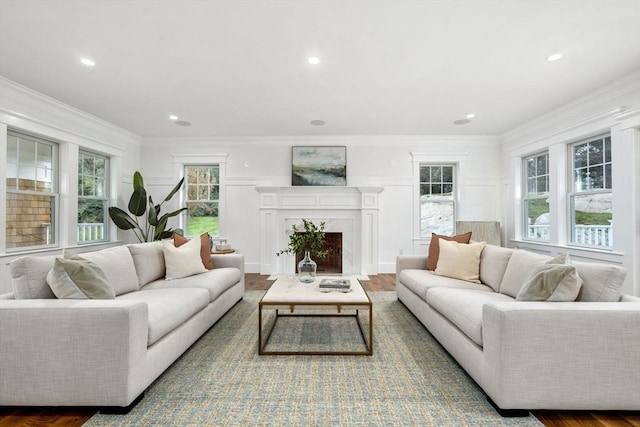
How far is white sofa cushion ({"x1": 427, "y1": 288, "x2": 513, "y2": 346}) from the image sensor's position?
1.92 metres

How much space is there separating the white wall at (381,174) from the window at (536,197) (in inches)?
20.1

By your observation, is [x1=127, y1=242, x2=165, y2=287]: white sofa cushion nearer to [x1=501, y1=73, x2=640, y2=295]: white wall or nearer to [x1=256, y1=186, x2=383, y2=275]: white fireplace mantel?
[x1=256, y1=186, x2=383, y2=275]: white fireplace mantel

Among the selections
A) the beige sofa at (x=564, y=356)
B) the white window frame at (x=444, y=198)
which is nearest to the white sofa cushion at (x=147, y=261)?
the beige sofa at (x=564, y=356)

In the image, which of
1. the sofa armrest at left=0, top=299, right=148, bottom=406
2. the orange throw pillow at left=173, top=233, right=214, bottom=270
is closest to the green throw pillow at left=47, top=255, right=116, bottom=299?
the sofa armrest at left=0, top=299, right=148, bottom=406

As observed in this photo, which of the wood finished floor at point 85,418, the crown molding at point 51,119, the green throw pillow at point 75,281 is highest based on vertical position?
the crown molding at point 51,119

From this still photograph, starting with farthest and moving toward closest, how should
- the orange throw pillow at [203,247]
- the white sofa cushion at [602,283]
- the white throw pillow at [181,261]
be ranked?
the orange throw pillow at [203,247], the white throw pillow at [181,261], the white sofa cushion at [602,283]

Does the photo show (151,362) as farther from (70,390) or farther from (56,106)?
(56,106)

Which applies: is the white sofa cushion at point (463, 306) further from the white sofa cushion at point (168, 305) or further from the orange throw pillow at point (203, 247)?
the orange throw pillow at point (203, 247)

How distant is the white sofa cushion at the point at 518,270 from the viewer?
2452 mm

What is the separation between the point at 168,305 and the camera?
2.18 meters

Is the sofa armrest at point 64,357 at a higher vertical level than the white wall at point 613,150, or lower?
lower

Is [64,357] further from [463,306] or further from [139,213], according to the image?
[139,213]

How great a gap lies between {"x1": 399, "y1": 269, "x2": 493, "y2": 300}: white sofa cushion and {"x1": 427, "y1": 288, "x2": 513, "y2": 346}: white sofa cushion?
0.53 feet

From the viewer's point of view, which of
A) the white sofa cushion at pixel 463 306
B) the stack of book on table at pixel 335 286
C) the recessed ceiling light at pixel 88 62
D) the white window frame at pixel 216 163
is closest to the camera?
the white sofa cushion at pixel 463 306
